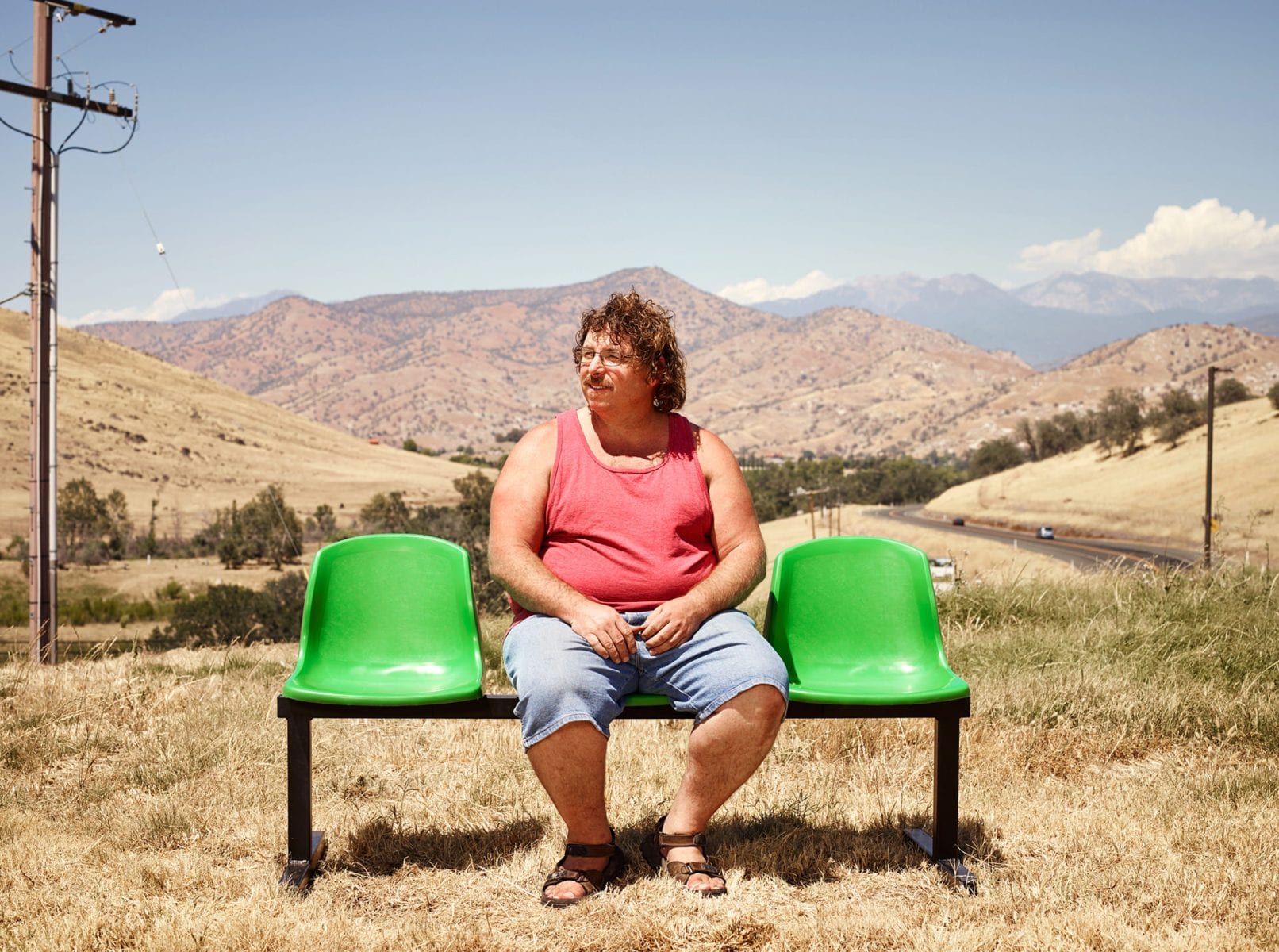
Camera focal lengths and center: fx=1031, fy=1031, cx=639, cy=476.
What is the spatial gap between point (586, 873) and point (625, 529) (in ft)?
3.28

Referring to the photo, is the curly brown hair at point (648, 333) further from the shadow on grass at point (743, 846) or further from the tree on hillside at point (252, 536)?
the tree on hillside at point (252, 536)

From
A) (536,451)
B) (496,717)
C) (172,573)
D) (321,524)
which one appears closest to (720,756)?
(496,717)

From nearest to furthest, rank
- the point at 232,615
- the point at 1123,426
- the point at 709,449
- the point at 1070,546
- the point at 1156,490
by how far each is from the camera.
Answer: the point at 709,449 → the point at 232,615 → the point at 1070,546 → the point at 1156,490 → the point at 1123,426

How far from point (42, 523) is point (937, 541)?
46.6m

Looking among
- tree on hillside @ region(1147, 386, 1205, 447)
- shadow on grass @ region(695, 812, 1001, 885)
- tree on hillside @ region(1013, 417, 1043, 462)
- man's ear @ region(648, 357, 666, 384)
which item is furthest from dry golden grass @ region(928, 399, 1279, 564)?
man's ear @ region(648, 357, 666, 384)

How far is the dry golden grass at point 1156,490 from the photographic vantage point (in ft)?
156

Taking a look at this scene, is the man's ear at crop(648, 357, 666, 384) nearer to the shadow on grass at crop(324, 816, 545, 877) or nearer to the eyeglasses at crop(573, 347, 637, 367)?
the eyeglasses at crop(573, 347, 637, 367)

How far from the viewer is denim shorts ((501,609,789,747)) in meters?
2.82

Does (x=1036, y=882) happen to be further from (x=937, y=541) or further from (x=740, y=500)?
(x=937, y=541)

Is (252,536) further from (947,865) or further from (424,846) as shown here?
(947,865)

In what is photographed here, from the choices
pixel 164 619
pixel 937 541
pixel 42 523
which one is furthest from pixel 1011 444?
pixel 42 523

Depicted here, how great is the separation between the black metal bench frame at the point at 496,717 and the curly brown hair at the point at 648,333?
1039 millimetres

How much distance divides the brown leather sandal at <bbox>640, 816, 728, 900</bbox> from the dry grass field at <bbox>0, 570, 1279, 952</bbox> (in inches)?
2.1

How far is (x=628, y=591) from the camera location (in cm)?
310
